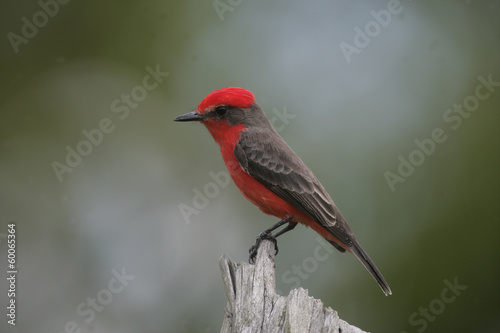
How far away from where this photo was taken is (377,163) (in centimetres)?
768

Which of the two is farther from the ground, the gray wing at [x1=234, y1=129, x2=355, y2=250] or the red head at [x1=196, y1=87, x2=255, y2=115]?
the red head at [x1=196, y1=87, x2=255, y2=115]

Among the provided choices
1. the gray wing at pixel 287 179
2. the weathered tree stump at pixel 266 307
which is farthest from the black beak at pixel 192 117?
the weathered tree stump at pixel 266 307

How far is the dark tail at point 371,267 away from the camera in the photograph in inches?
234

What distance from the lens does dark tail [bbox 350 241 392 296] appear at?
5.95 m

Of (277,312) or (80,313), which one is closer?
(277,312)

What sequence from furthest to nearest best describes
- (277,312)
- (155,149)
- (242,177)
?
1. (155,149)
2. (242,177)
3. (277,312)

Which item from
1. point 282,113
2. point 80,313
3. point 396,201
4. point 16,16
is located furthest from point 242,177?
point 16,16

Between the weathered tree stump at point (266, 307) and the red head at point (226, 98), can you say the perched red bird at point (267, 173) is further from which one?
the weathered tree stump at point (266, 307)

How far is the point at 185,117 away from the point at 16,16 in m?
3.12

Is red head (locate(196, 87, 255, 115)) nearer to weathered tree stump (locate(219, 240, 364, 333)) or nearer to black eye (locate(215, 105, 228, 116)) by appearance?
black eye (locate(215, 105, 228, 116))

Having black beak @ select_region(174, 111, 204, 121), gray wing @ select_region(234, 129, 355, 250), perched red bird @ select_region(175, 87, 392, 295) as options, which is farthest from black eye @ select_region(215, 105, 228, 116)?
gray wing @ select_region(234, 129, 355, 250)

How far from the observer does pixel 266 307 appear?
14.7 ft

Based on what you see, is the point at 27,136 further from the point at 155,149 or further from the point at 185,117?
the point at 185,117

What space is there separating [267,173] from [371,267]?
1.40 m
